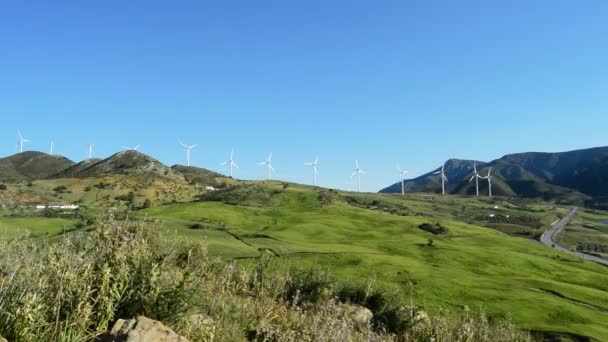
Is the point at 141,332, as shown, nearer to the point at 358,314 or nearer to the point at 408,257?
the point at 358,314

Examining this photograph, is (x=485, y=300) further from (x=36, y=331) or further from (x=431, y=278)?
(x=36, y=331)

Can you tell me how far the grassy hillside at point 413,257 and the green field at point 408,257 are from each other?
132 millimetres

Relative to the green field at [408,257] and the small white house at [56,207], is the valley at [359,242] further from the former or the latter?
the small white house at [56,207]

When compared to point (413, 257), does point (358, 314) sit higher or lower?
higher

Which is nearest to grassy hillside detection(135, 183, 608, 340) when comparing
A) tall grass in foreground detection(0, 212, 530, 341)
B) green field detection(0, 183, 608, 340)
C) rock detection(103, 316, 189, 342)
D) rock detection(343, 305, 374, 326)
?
green field detection(0, 183, 608, 340)

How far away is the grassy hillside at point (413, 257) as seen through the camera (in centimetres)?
3247

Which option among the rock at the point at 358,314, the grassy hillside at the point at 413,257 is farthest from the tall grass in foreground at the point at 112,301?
the grassy hillside at the point at 413,257

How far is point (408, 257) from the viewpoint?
61.0 m


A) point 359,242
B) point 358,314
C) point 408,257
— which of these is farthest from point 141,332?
point 359,242

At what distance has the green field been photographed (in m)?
32.0

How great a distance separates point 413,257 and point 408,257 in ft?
9.40

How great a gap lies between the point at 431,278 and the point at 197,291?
1329 inches

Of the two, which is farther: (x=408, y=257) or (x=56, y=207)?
(x=56, y=207)

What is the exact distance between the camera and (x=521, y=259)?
70.7 m
